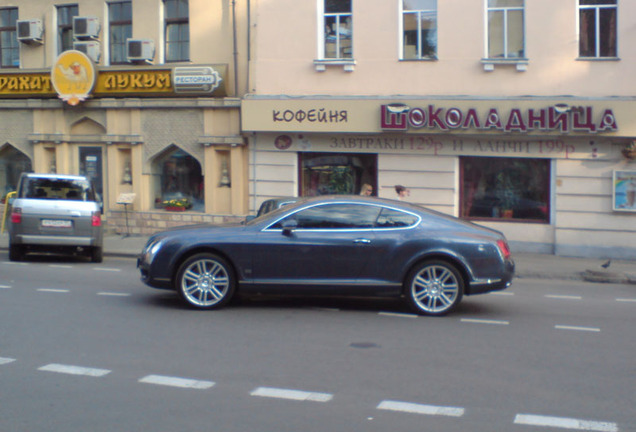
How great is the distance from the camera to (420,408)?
18.7 feet

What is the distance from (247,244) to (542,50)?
35.3ft

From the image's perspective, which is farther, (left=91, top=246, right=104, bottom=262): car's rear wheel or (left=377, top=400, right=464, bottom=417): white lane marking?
(left=91, top=246, right=104, bottom=262): car's rear wheel

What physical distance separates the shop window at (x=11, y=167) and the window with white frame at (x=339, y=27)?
9694 mm

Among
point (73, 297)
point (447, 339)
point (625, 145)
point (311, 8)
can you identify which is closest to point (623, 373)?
point (447, 339)

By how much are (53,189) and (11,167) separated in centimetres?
850

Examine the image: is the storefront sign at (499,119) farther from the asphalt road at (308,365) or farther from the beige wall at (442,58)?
the asphalt road at (308,365)

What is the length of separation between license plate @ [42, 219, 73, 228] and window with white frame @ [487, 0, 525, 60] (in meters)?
10.0

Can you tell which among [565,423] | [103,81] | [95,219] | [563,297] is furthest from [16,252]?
[565,423]

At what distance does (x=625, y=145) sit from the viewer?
16.7m

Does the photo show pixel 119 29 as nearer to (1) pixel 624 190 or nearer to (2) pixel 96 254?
(2) pixel 96 254

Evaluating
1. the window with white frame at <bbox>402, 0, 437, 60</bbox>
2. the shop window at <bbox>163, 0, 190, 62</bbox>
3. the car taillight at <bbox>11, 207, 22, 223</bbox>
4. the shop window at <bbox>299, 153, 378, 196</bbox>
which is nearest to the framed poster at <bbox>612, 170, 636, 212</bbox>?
the window with white frame at <bbox>402, 0, 437, 60</bbox>

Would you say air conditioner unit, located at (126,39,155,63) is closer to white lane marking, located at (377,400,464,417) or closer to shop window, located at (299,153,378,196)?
shop window, located at (299,153,378,196)

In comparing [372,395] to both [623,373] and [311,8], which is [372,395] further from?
[311,8]

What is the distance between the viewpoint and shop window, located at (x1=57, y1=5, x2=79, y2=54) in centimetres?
2138
